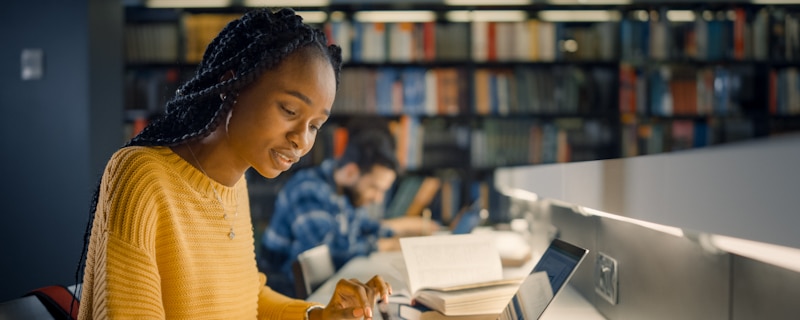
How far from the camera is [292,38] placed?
40.7 inches

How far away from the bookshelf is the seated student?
1.59 feet

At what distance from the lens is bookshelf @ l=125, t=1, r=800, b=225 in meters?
4.00

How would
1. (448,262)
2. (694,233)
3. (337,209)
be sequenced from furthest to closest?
(337,209), (448,262), (694,233)

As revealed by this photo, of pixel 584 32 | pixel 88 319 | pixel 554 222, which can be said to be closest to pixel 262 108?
pixel 88 319

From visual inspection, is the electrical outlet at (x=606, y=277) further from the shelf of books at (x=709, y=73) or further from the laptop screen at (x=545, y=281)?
the shelf of books at (x=709, y=73)

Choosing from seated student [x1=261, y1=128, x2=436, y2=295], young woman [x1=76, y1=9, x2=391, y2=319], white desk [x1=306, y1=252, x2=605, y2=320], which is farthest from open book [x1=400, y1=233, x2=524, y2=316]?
seated student [x1=261, y1=128, x2=436, y2=295]

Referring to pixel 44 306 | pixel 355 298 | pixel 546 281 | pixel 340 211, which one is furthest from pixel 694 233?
pixel 340 211

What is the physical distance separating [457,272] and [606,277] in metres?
0.32

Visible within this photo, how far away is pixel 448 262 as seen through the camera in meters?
1.42

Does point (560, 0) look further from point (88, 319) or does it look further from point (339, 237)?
point (88, 319)

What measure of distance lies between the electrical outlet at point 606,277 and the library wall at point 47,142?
112 inches

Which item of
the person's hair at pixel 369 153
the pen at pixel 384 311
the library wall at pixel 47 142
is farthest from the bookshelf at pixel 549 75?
the pen at pixel 384 311

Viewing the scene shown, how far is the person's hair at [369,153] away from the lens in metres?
3.57

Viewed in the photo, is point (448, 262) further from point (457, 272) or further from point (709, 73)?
point (709, 73)
